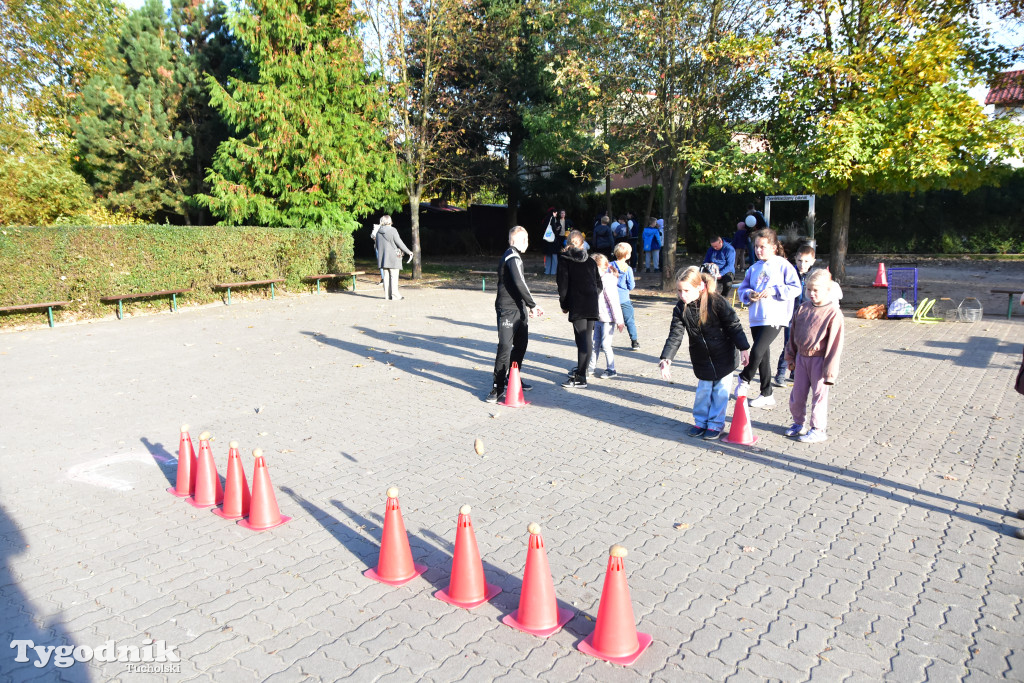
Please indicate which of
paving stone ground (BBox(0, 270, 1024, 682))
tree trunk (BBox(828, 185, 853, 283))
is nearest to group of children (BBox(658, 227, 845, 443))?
paving stone ground (BBox(0, 270, 1024, 682))

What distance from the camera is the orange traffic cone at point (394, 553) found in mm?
4125

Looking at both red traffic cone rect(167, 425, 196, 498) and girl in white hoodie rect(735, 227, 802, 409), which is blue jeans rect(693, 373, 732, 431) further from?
red traffic cone rect(167, 425, 196, 498)

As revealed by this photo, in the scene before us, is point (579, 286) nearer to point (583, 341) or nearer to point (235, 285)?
point (583, 341)

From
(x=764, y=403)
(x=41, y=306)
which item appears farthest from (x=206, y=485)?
(x=41, y=306)

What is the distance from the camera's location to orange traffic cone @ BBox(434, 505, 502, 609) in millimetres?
3877

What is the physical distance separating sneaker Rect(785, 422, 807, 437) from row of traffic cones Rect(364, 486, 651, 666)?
367cm

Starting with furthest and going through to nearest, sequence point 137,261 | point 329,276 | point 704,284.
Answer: point 329,276 → point 137,261 → point 704,284

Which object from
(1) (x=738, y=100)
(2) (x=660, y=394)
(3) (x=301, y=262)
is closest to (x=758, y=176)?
(1) (x=738, y=100)

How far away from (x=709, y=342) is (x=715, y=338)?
0.22 ft

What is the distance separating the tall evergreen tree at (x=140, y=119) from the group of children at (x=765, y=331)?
2037cm

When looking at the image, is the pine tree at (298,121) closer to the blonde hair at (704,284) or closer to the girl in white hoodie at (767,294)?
the girl in white hoodie at (767,294)

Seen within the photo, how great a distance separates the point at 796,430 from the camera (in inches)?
265

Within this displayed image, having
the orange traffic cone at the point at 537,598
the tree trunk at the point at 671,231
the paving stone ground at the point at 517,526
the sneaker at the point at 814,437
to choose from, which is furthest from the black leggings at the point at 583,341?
the tree trunk at the point at 671,231

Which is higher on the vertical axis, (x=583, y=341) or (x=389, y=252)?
(x=389, y=252)
